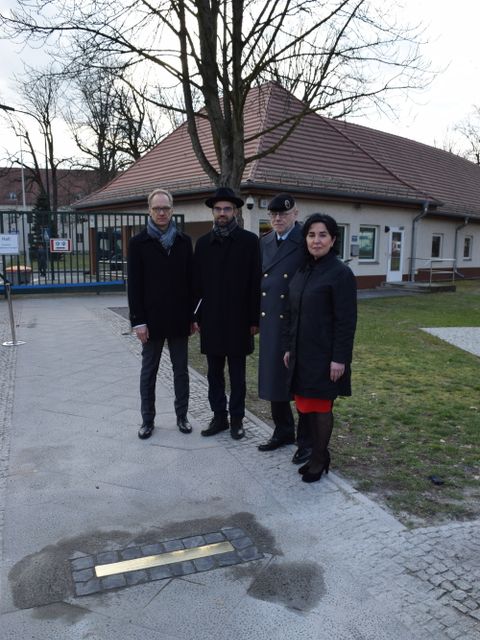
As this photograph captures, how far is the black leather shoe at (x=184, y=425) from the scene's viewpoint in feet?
16.0

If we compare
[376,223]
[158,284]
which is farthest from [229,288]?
[376,223]

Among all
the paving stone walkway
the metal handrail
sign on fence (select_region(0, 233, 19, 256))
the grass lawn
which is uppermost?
sign on fence (select_region(0, 233, 19, 256))

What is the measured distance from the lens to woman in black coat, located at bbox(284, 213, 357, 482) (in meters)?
3.60

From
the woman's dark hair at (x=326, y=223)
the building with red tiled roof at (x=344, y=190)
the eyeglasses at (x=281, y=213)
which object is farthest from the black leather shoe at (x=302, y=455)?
the building with red tiled roof at (x=344, y=190)

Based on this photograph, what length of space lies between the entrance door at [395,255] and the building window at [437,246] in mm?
3095

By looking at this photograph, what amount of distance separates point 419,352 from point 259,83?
571cm

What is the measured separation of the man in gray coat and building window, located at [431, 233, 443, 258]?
20474 mm

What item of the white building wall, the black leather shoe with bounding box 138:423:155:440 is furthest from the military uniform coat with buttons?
the white building wall

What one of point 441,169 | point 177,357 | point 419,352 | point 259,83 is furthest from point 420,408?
point 441,169

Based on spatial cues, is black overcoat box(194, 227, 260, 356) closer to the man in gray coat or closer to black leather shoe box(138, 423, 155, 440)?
the man in gray coat

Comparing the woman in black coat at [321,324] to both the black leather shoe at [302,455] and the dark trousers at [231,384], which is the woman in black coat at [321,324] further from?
the dark trousers at [231,384]

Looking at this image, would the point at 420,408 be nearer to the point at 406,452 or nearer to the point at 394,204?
the point at 406,452

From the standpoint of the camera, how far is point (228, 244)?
4.56 meters

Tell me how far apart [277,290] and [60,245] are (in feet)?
39.8
